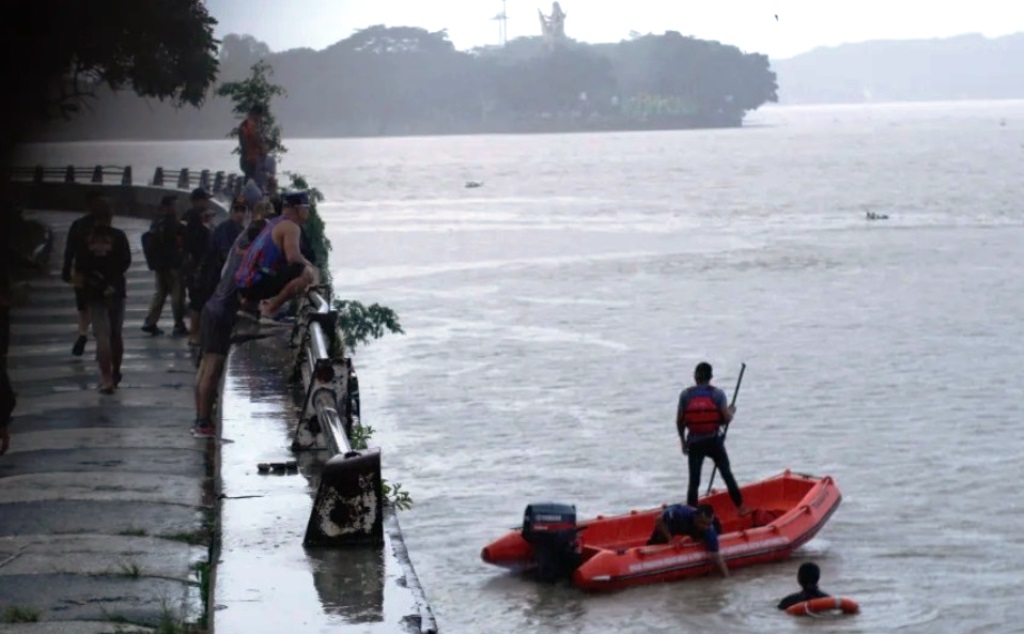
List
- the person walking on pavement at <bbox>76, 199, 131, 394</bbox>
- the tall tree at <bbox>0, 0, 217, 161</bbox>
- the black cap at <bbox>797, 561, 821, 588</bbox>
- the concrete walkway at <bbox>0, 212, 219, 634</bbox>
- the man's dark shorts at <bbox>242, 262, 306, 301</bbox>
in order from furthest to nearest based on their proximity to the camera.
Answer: the tall tree at <bbox>0, 0, 217, 161</bbox> < the black cap at <bbox>797, 561, 821, 588</bbox> < the person walking on pavement at <bbox>76, 199, 131, 394</bbox> < the man's dark shorts at <bbox>242, 262, 306, 301</bbox> < the concrete walkway at <bbox>0, 212, 219, 634</bbox>

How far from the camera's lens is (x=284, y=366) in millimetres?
14359

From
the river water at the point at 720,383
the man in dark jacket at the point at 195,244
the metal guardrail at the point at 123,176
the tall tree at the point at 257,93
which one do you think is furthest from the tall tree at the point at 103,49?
the man in dark jacket at the point at 195,244

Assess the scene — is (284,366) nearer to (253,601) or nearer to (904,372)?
(253,601)

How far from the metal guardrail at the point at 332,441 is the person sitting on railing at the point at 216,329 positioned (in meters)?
0.54

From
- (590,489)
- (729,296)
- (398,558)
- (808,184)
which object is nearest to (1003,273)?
(729,296)

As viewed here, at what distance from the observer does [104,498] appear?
1198cm

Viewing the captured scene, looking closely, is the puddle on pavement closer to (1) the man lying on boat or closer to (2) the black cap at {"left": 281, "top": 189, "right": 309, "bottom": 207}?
(2) the black cap at {"left": 281, "top": 189, "right": 309, "bottom": 207}

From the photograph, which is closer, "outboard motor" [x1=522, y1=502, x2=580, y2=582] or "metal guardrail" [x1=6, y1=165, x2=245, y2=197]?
"outboard motor" [x1=522, y1=502, x2=580, y2=582]

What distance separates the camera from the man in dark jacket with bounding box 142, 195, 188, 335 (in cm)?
2095

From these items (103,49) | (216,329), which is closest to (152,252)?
(216,329)

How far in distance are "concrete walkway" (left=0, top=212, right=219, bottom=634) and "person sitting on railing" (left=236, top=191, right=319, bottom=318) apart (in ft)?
4.47

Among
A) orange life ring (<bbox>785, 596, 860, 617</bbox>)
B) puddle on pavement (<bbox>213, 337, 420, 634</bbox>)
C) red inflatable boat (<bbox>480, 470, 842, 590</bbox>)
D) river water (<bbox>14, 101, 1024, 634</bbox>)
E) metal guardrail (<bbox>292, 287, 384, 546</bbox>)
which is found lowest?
river water (<bbox>14, 101, 1024, 634</bbox>)

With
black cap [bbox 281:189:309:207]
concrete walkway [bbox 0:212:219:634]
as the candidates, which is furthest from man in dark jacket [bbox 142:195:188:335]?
black cap [bbox 281:189:309:207]

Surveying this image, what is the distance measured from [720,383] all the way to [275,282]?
88.0 feet
